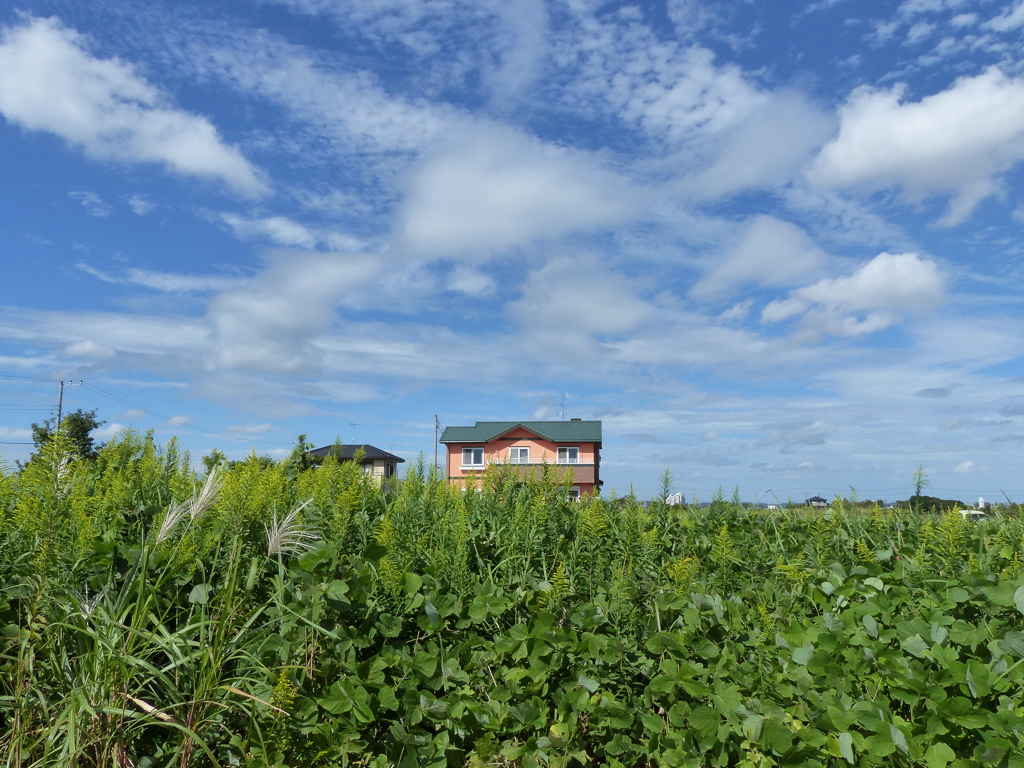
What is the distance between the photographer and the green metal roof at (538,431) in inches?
1640

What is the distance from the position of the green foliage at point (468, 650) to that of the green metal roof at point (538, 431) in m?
38.4

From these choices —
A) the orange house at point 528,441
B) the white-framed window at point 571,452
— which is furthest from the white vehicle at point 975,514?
the white-framed window at point 571,452

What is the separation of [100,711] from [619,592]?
83.4 inches

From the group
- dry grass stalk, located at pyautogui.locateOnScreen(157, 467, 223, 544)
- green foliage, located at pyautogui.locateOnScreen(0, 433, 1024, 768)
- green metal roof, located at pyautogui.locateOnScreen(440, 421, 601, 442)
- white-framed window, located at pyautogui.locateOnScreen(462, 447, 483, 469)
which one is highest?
green metal roof, located at pyautogui.locateOnScreen(440, 421, 601, 442)

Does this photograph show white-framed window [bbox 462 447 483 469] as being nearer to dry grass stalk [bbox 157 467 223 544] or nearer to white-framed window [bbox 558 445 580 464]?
white-framed window [bbox 558 445 580 464]

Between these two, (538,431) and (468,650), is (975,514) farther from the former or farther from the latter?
(538,431)

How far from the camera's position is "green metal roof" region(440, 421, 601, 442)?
41656mm

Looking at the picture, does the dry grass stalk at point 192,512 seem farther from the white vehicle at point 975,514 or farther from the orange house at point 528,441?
the orange house at point 528,441

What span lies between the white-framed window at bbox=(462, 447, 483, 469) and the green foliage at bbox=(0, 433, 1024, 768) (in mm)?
39384

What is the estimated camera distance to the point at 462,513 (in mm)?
3400

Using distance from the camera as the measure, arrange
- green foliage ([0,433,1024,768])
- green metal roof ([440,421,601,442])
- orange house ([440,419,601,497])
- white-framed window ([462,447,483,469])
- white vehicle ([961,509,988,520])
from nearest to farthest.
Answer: green foliage ([0,433,1024,768]) < white vehicle ([961,509,988,520]) < orange house ([440,419,601,497]) < green metal roof ([440,421,601,442]) < white-framed window ([462,447,483,469])

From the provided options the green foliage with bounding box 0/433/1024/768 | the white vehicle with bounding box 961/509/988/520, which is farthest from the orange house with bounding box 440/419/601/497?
the green foliage with bounding box 0/433/1024/768

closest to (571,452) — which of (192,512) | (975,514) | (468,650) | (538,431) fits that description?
(538,431)

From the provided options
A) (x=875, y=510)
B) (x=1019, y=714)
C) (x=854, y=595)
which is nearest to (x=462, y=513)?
(x=854, y=595)
